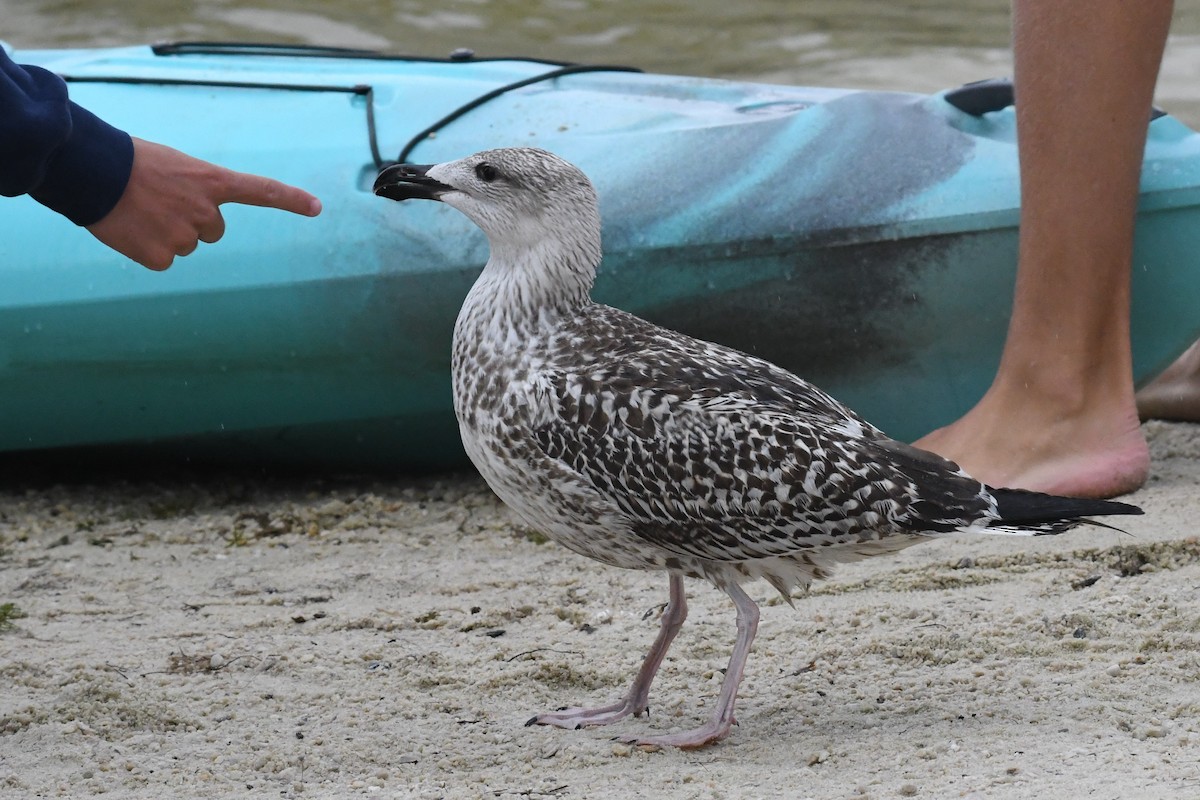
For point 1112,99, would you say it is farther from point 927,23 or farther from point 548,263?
point 927,23

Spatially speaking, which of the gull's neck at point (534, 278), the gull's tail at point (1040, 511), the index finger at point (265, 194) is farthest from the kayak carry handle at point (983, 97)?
the index finger at point (265, 194)

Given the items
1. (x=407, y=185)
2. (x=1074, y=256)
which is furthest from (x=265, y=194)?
(x=1074, y=256)

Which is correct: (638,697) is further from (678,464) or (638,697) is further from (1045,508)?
(1045,508)

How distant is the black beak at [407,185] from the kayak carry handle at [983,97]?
7.63 feet

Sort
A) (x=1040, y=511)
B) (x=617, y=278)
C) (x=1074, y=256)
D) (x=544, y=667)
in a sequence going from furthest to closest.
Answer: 1. (x=617, y=278)
2. (x=1074, y=256)
3. (x=544, y=667)
4. (x=1040, y=511)

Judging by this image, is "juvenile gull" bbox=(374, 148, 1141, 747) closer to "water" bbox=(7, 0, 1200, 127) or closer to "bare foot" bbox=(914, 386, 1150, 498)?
"bare foot" bbox=(914, 386, 1150, 498)

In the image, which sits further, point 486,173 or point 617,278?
point 617,278

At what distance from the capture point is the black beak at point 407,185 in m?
3.33

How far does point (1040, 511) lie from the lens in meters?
2.84

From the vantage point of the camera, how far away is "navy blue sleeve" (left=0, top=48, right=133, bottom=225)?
3.00 metres

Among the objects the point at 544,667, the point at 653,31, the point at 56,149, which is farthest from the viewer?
the point at 653,31

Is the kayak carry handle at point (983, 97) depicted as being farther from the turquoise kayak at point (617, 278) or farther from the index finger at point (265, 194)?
the index finger at point (265, 194)

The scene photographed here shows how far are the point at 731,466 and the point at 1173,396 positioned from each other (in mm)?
2958

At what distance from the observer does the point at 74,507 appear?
16.2ft
